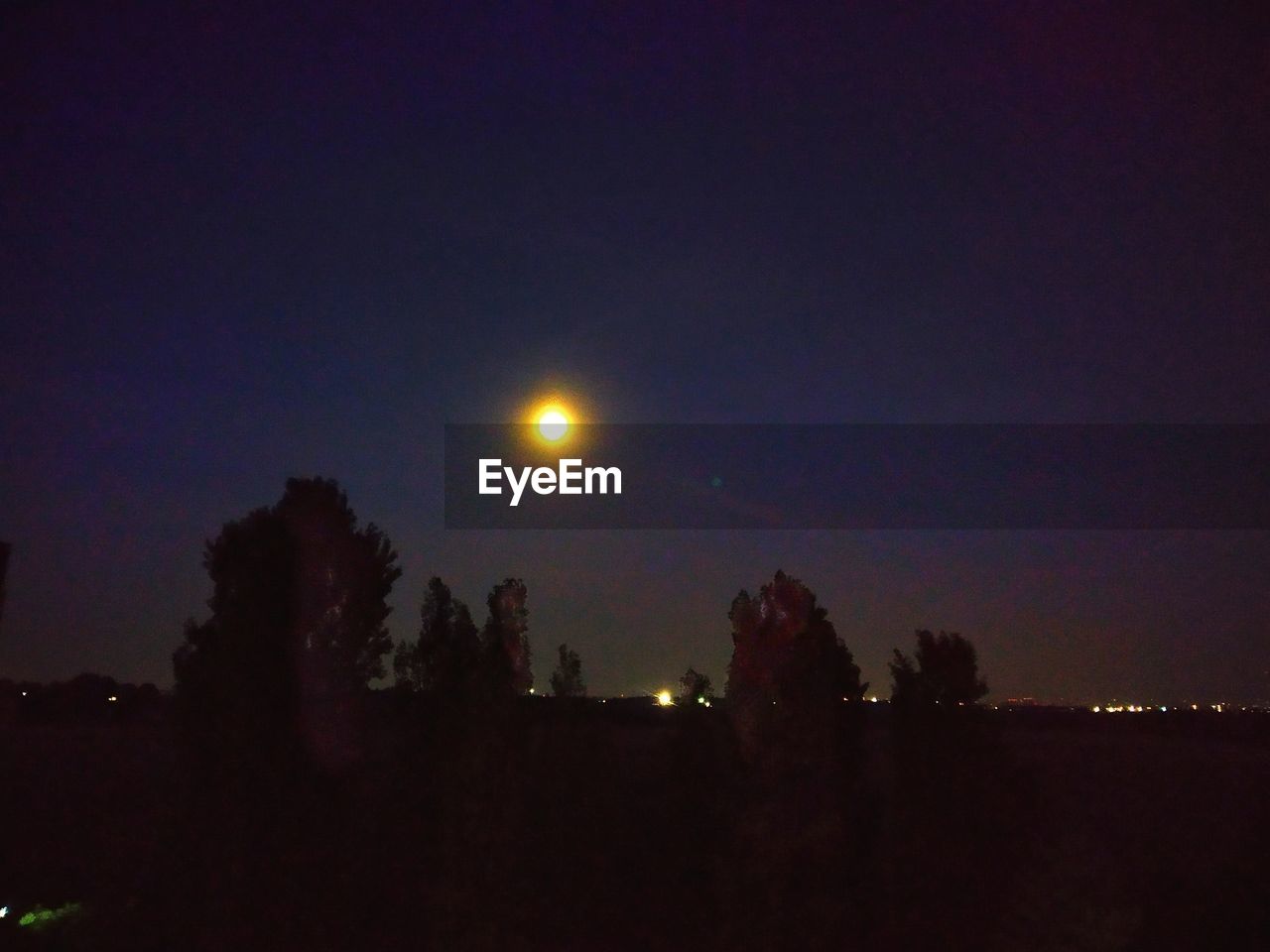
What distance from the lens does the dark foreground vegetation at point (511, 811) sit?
19391 millimetres

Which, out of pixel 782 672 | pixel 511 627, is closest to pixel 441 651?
pixel 511 627

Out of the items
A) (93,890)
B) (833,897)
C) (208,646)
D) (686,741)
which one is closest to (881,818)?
(833,897)

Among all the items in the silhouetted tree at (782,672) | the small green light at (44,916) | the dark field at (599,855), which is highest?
the silhouetted tree at (782,672)

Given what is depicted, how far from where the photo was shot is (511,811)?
2072 cm

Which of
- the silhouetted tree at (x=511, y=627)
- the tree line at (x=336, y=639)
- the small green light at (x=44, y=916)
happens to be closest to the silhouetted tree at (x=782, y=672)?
the tree line at (x=336, y=639)

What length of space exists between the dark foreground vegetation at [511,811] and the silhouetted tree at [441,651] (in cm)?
15

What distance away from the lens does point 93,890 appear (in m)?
28.1

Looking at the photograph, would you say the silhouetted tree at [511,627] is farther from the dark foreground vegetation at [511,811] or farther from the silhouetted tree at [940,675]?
the silhouetted tree at [940,675]

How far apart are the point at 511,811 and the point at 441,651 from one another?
556cm

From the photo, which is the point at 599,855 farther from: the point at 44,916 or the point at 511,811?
the point at 44,916

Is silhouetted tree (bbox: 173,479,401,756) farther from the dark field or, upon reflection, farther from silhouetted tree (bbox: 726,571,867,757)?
silhouetted tree (bbox: 726,571,867,757)

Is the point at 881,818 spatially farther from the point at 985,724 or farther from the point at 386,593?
the point at 386,593

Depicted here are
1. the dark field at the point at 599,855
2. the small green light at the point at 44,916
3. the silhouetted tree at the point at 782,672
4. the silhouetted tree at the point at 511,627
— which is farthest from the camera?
the silhouetted tree at the point at 511,627

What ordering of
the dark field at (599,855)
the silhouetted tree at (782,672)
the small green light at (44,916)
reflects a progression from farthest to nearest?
1. the small green light at (44,916)
2. the silhouetted tree at (782,672)
3. the dark field at (599,855)
